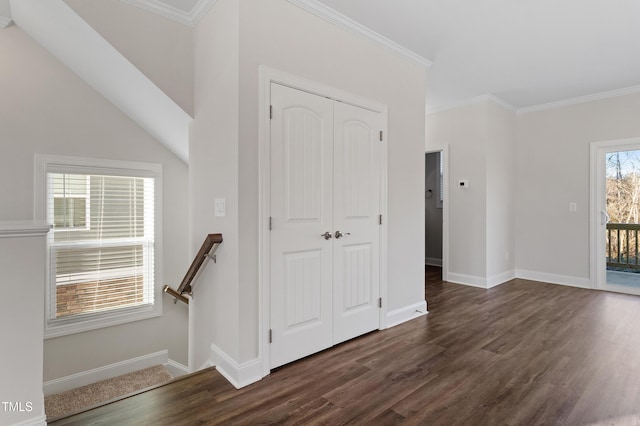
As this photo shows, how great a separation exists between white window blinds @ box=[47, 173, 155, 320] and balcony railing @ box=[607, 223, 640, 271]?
21.5 feet

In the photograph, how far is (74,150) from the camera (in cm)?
325

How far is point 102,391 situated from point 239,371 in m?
2.21

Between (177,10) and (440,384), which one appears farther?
(177,10)

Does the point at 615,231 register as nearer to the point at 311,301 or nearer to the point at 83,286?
the point at 311,301

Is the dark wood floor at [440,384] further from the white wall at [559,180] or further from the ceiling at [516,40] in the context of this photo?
the ceiling at [516,40]

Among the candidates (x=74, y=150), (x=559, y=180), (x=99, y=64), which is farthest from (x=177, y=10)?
(x=559, y=180)

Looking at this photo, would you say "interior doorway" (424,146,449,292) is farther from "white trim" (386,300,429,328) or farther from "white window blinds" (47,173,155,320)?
"white window blinds" (47,173,155,320)

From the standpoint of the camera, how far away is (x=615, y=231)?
16.3 ft

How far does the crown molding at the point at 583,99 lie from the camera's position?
4316 mm

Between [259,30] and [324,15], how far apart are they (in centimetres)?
66

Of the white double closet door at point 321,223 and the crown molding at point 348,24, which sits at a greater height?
the crown molding at point 348,24

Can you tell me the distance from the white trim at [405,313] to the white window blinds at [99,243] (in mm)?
2724

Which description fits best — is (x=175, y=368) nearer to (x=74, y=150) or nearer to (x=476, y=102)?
(x=74, y=150)

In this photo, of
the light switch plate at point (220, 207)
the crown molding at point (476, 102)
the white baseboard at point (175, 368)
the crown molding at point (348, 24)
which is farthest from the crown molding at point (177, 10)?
the crown molding at point (476, 102)
